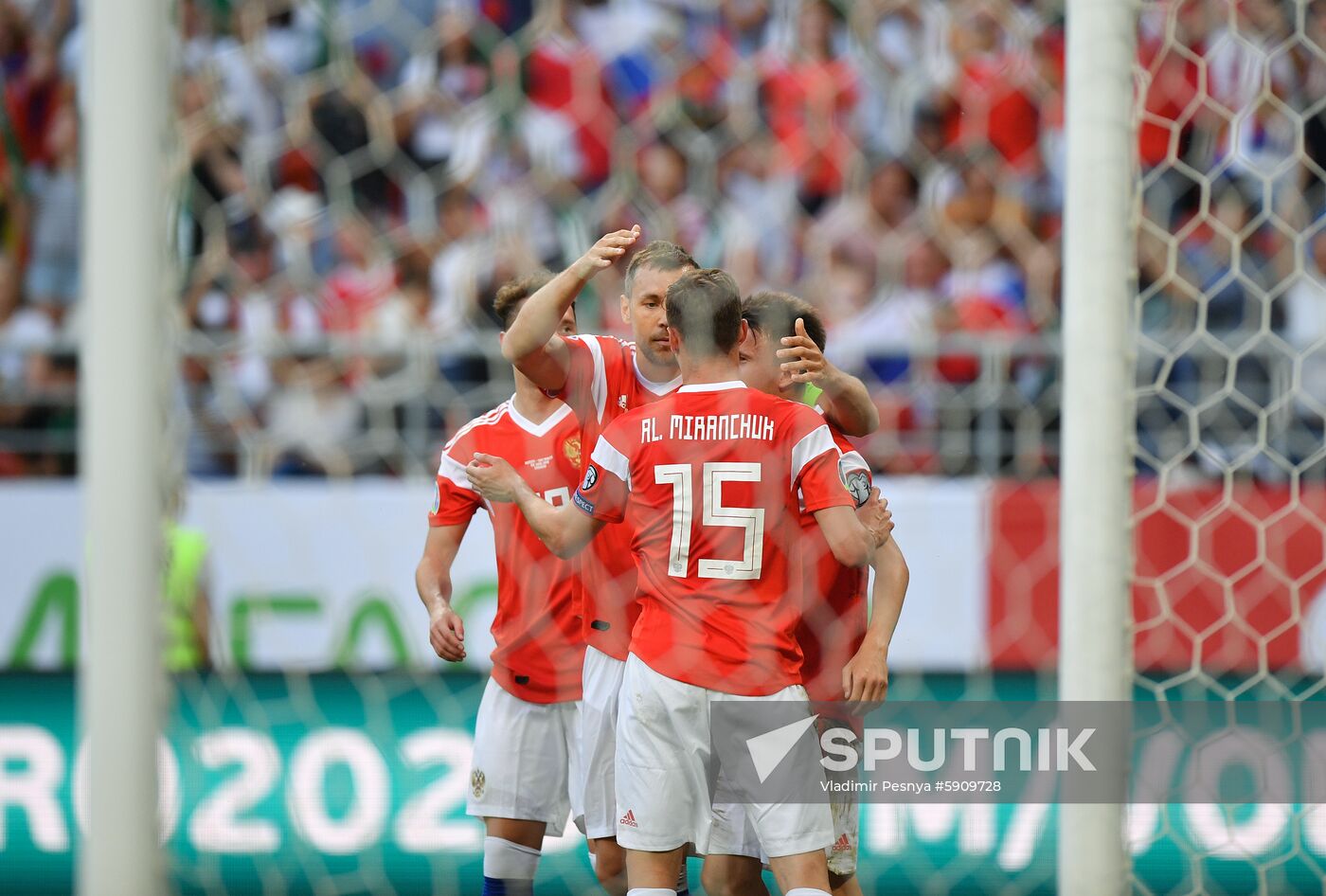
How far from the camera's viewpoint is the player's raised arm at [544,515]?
88.5 inches

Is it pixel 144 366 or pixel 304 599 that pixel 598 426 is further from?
pixel 304 599

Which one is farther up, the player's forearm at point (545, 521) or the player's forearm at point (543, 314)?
the player's forearm at point (543, 314)

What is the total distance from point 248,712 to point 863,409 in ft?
7.32

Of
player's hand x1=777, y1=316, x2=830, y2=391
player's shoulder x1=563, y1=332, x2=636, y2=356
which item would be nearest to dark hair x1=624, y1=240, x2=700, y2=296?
player's shoulder x1=563, y1=332, x2=636, y2=356

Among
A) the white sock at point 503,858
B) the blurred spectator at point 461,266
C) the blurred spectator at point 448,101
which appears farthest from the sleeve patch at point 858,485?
the blurred spectator at point 448,101

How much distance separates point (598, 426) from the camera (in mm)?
→ 2705

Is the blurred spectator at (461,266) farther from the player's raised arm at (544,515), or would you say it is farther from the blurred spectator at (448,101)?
the player's raised arm at (544,515)

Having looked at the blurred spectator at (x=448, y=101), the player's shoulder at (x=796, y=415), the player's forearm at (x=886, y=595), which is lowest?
the player's forearm at (x=886, y=595)

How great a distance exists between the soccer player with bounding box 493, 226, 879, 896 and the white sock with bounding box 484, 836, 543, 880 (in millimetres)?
145

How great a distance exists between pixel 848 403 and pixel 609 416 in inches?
19.4

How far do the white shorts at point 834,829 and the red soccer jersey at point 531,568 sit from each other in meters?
0.48

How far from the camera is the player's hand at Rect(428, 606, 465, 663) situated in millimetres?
2492

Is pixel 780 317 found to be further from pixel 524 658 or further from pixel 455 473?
pixel 524 658

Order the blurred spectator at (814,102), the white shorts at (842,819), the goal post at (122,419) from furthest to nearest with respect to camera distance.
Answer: the blurred spectator at (814,102) → the white shorts at (842,819) → the goal post at (122,419)
